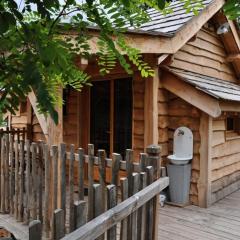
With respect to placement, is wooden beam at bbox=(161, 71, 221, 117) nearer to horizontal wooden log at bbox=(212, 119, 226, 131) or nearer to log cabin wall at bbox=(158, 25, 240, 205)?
log cabin wall at bbox=(158, 25, 240, 205)

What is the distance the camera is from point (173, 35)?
5.91 meters

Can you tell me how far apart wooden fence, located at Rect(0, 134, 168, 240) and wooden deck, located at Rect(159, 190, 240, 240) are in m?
1.31

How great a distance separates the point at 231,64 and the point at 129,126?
376cm

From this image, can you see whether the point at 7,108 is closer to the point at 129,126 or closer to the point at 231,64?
the point at 129,126

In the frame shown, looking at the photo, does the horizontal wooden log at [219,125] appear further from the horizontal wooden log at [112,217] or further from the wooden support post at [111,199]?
the wooden support post at [111,199]

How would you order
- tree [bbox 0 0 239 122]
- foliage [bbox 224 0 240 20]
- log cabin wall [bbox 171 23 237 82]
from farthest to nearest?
1. log cabin wall [bbox 171 23 237 82]
2. foliage [bbox 224 0 240 20]
3. tree [bbox 0 0 239 122]

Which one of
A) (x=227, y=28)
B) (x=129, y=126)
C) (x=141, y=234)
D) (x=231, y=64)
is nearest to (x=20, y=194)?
(x=141, y=234)

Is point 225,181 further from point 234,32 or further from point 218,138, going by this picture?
point 234,32

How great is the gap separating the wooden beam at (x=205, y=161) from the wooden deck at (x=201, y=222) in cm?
22

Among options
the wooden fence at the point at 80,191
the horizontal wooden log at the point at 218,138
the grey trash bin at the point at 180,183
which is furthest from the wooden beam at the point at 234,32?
the wooden fence at the point at 80,191

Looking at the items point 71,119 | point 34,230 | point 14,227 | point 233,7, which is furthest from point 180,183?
point 233,7

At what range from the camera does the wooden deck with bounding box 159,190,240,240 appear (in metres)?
4.59

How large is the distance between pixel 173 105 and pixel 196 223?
7.54ft

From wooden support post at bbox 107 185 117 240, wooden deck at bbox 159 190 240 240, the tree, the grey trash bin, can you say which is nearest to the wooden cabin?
the grey trash bin
